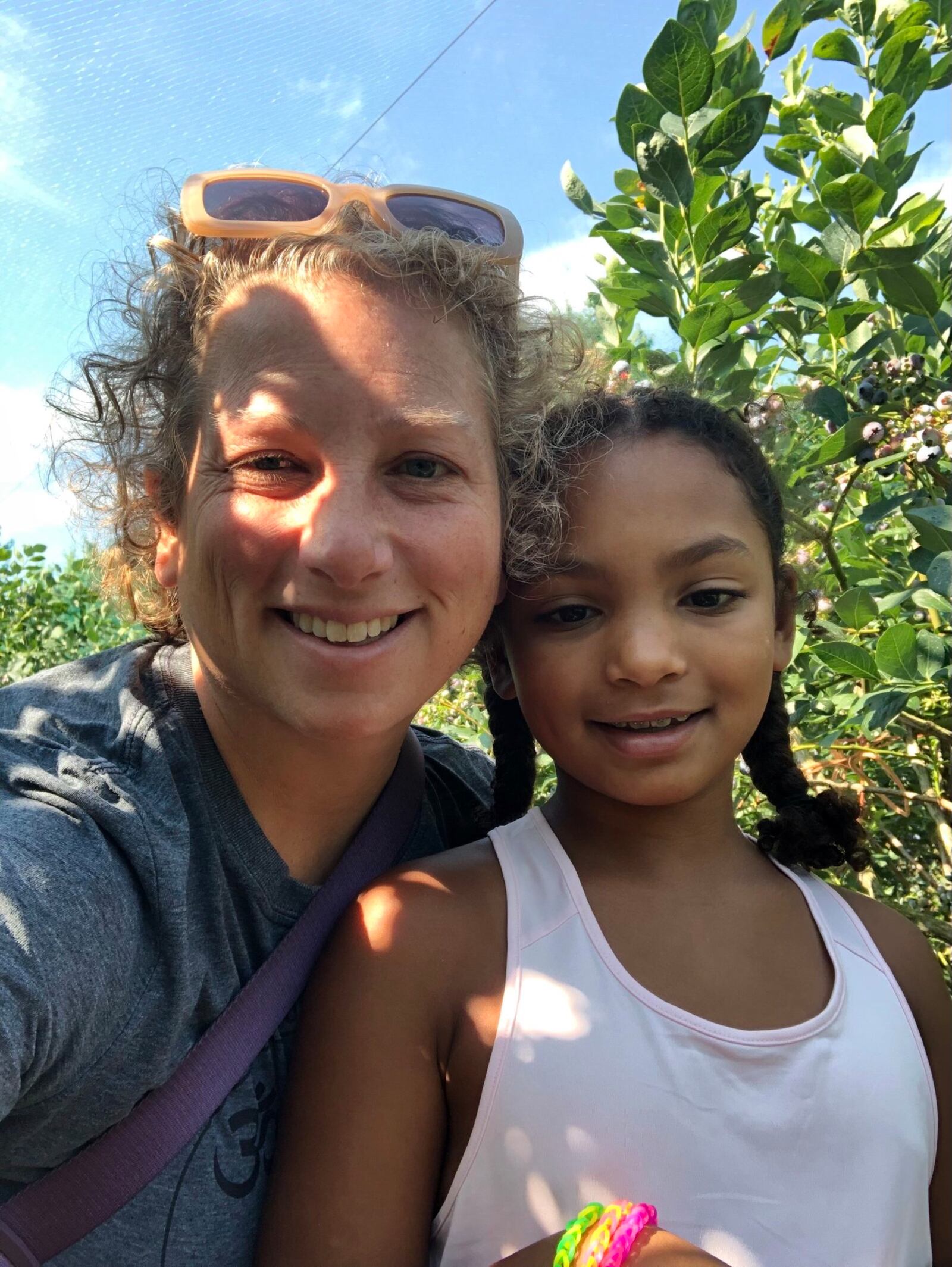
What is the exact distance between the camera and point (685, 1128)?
3.94 feet

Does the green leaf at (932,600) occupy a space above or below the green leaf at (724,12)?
below

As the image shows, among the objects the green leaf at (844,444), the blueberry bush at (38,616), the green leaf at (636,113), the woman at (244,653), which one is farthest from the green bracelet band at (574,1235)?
the blueberry bush at (38,616)

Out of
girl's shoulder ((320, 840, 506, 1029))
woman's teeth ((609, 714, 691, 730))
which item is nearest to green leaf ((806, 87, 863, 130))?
woman's teeth ((609, 714, 691, 730))

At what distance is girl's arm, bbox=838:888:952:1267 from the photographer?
4.37 ft

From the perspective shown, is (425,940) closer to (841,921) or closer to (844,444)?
(841,921)

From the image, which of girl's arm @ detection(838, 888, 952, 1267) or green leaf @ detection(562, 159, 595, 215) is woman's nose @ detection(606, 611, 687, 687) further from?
green leaf @ detection(562, 159, 595, 215)

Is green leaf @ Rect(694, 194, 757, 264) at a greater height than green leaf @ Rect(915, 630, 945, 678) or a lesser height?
greater

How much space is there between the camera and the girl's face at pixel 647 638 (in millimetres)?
1339

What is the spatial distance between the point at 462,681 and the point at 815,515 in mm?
1523

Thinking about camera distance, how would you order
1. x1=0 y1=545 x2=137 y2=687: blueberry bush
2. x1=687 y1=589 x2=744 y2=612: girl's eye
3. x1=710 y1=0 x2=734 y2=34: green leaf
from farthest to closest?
x1=0 y1=545 x2=137 y2=687: blueberry bush
x1=710 y1=0 x2=734 y2=34: green leaf
x1=687 y1=589 x2=744 y2=612: girl's eye

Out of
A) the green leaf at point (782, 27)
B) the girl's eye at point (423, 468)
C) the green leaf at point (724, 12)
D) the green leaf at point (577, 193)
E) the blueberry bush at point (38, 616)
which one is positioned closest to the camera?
the girl's eye at point (423, 468)

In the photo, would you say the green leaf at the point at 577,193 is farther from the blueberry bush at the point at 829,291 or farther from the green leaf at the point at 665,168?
the green leaf at the point at 665,168

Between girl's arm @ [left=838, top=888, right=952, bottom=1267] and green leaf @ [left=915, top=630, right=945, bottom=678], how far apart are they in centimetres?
35

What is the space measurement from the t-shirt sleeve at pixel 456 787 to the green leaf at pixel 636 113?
41.0 inches
